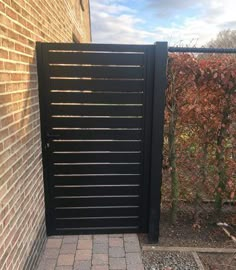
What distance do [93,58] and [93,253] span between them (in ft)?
6.62

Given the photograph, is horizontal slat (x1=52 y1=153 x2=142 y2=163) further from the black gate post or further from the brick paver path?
the brick paver path

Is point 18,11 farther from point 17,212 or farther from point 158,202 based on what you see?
point 158,202

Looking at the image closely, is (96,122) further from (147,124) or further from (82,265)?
(82,265)

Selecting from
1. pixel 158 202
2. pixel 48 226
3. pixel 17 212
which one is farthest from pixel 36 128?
pixel 158 202

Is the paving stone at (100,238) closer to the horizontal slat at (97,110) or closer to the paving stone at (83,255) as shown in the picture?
the paving stone at (83,255)

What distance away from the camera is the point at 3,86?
205 centimetres

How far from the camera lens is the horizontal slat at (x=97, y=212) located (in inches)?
136

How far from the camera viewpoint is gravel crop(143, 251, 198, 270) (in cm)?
298

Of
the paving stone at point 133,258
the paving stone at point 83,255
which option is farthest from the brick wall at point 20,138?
the paving stone at point 133,258

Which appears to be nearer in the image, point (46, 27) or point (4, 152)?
point (4, 152)

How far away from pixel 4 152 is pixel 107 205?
1.71 meters

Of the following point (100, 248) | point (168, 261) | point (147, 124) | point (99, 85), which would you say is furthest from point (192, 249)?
point (99, 85)

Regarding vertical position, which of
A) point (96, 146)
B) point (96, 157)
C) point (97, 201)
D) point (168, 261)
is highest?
point (96, 146)

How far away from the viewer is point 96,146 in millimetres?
3309
